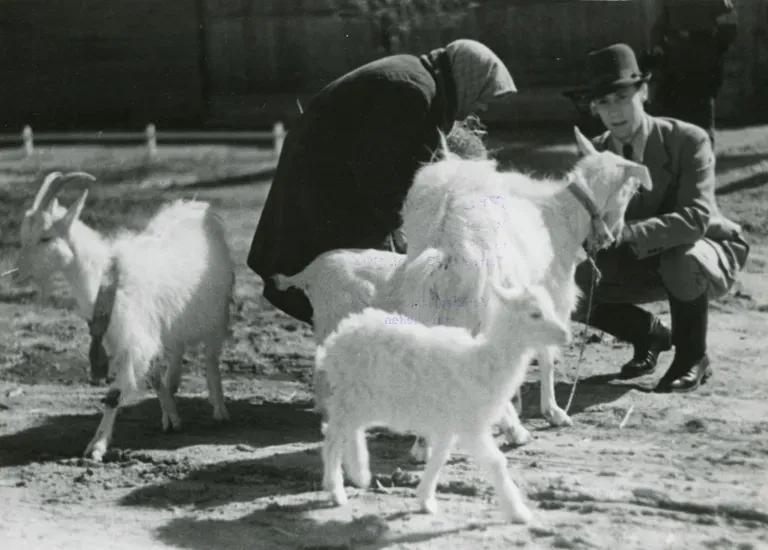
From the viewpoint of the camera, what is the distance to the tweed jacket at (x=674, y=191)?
5449 mm

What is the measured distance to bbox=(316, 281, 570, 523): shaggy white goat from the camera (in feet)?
12.5

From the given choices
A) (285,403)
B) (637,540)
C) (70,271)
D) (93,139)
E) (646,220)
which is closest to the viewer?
(637,540)

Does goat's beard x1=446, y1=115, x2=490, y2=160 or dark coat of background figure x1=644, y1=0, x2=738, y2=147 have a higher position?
dark coat of background figure x1=644, y1=0, x2=738, y2=147

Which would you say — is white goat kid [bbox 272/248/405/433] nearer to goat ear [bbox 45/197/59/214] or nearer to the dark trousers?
goat ear [bbox 45/197/59/214]

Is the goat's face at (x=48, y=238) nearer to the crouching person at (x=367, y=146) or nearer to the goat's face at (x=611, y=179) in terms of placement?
the crouching person at (x=367, y=146)

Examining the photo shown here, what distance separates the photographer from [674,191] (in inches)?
223

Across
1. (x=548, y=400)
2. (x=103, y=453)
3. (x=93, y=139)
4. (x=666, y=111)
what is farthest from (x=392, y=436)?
(x=93, y=139)

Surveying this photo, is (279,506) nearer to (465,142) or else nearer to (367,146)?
(367,146)

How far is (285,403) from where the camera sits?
19.2ft

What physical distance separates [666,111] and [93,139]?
202 inches

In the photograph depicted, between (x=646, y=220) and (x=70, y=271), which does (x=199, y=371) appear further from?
(x=646, y=220)

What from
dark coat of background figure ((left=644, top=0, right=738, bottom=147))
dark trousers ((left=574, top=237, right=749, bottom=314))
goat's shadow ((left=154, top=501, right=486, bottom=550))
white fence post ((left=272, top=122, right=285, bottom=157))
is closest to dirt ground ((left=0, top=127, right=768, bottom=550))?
goat's shadow ((left=154, top=501, right=486, bottom=550))

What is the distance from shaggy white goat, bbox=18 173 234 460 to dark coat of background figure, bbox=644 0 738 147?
2876 mm

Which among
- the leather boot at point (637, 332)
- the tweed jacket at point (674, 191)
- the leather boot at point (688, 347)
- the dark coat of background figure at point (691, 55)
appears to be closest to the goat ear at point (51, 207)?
the tweed jacket at point (674, 191)
